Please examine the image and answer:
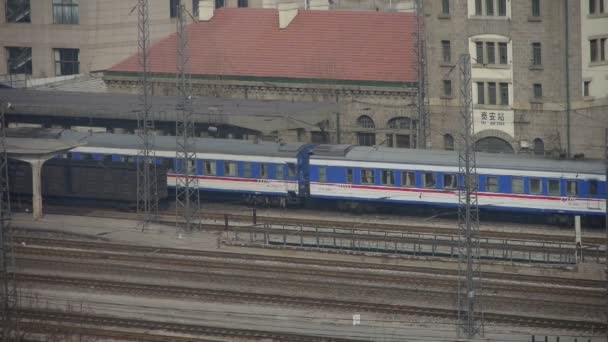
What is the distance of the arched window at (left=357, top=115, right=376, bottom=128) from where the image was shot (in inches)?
3083

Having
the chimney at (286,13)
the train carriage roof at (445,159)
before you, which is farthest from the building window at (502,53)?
the chimney at (286,13)

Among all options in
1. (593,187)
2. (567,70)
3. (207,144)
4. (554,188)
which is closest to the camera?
(593,187)

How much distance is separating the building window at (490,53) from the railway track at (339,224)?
41.6 ft

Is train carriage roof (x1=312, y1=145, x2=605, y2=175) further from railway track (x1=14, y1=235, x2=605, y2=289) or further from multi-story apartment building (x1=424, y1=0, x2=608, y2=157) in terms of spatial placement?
railway track (x1=14, y1=235, x2=605, y2=289)

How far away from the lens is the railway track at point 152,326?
47.7m

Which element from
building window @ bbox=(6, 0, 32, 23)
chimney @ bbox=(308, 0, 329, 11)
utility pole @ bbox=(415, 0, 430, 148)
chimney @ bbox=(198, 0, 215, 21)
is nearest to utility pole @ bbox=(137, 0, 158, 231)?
utility pole @ bbox=(415, 0, 430, 148)

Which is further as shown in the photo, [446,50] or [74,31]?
[74,31]

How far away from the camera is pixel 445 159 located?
64.4m

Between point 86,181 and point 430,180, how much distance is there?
16.7m

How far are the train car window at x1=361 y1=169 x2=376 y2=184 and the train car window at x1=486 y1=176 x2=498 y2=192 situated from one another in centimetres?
541

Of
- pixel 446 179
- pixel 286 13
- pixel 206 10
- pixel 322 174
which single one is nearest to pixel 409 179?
pixel 446 179

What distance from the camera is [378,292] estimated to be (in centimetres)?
5344

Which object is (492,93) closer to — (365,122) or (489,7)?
(489,7)

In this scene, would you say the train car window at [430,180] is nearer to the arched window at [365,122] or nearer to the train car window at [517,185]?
the train car window at [517,185]
